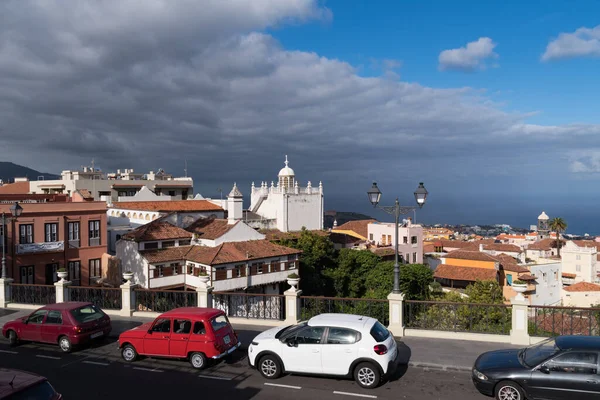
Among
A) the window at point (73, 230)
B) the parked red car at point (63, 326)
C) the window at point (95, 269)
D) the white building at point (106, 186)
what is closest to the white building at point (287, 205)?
the white building at point (106, 186)

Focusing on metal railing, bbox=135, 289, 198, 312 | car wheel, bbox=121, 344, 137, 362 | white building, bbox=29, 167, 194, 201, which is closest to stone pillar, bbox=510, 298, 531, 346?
car wheel, bbox=121, 344, 137, 362

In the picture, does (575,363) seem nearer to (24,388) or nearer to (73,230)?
(24,388)

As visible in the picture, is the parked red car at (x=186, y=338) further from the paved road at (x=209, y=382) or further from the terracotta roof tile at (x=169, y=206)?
the terracotta roof tile at (x=169, y=206)

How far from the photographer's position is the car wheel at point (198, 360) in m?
10.8

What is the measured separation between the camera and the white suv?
31.0 feet

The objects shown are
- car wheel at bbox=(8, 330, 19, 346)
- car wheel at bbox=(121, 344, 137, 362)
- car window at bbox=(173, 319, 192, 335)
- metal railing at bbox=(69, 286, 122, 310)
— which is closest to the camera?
car window at bbox=(173, 319, 192, 335)

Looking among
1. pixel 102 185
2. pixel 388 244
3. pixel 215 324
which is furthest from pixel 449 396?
pixel 102 185

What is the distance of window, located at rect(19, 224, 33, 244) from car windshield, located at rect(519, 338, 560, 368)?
107 ft

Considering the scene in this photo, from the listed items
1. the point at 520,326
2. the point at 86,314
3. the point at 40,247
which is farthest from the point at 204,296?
the point at 40,247

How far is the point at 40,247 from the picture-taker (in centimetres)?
3162

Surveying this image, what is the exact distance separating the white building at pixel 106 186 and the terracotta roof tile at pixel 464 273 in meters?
38.5

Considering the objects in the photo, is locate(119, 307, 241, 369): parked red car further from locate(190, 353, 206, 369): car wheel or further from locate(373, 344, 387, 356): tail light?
locate(373, 344, 387, 356): tail light

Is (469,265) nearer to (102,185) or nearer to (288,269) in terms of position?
(288,269)

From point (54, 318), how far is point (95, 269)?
24573 millimetres
